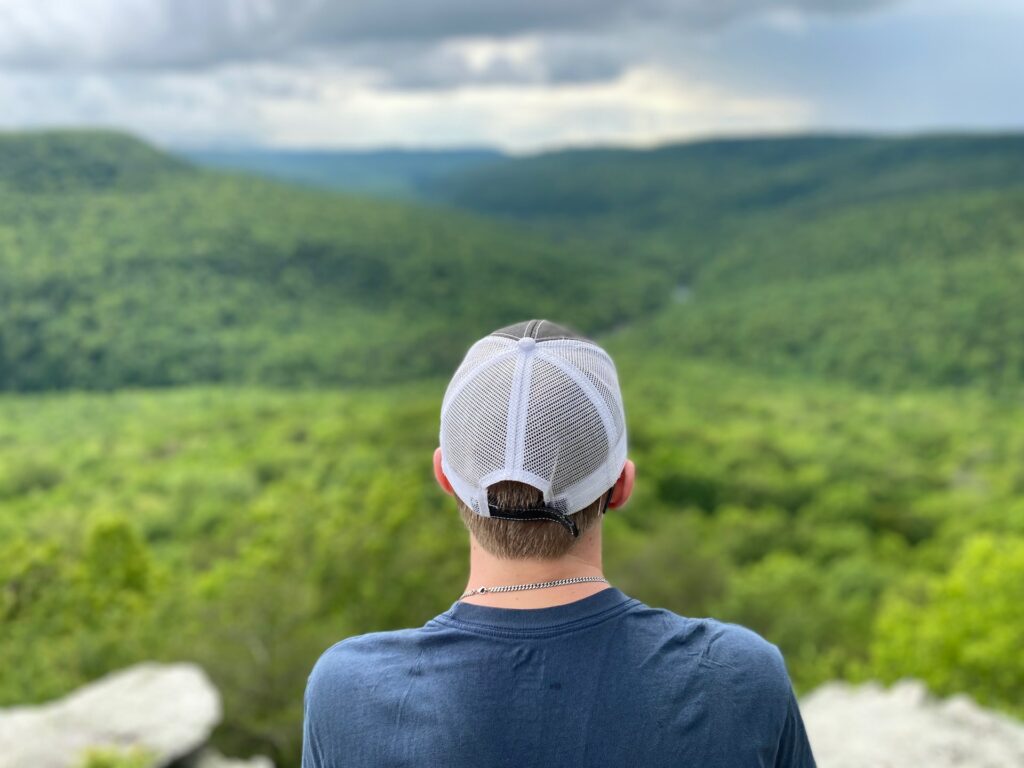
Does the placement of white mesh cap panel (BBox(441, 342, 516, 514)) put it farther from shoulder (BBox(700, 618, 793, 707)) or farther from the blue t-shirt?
shoulder (BBox(700, 618, 793, 707))

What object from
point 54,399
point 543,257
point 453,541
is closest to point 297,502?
point 453,541

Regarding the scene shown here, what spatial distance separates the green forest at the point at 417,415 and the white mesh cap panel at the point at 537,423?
16.9m

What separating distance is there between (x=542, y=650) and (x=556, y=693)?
90 mm

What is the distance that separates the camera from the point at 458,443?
1.96 meters

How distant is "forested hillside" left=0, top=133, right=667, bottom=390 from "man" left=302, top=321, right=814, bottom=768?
114m

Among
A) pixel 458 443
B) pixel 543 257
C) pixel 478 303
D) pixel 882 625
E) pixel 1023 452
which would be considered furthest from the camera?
pixel 543 257

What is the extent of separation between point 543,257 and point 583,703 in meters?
161

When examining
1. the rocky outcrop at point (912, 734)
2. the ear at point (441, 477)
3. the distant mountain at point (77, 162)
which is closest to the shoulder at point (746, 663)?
the ear at point (441, 477)

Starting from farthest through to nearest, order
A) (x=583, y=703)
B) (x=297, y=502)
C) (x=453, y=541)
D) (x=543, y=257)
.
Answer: (x=543, y=257), (x=297, y=502), (x=453, y=541), (x=583, y=703)

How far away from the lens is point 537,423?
1.88 m

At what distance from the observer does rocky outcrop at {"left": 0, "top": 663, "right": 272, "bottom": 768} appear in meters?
10.9

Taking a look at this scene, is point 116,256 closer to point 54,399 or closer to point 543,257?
point 54,399

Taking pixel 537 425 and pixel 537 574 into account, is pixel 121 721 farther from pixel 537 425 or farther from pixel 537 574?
pixel 537 425

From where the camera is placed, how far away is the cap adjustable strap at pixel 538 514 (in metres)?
1.87
